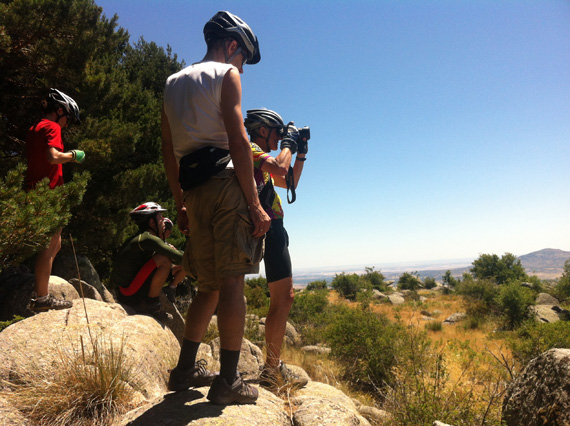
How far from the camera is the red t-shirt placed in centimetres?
371

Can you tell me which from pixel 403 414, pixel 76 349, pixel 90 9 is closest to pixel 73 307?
pixel 76 349

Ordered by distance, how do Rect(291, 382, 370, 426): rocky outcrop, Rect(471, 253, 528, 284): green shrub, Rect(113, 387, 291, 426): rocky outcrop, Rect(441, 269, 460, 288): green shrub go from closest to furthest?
Rect(113, 387, 291, 426): rocky outcrop
Rect(291, 382, 370, 426): rocky outcrop
Rect(471, 253, 528, 284): green shrub
Rect(441, 269, 460, 288): green shrub

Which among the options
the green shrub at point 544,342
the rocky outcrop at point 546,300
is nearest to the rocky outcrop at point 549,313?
the rocky outcrop at point 546,300

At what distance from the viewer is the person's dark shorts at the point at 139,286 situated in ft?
13.4

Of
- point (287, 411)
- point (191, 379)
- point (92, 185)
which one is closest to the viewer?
point (191, 379)

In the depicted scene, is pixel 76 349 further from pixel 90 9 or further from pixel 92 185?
pixel 90 9

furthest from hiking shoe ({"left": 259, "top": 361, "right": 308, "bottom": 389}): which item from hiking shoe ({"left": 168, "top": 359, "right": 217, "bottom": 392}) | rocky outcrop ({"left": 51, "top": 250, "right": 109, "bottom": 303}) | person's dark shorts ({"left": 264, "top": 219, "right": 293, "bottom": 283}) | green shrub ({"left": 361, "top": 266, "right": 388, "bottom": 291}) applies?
green shrub ({"left": 361, "top": 266, "right": 388, "bottom": 291})

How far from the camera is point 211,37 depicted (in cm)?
231

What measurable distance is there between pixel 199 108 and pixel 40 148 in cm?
261

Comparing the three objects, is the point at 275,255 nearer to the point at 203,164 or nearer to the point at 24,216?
the point at 203,164

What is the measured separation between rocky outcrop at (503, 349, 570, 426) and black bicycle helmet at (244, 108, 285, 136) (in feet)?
9.80

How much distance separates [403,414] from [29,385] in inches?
111

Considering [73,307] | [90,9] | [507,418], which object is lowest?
[507,418]

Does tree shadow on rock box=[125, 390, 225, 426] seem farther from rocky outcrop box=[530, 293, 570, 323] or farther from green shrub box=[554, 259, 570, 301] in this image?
green shrub box=[554, 259, 570, 301]
